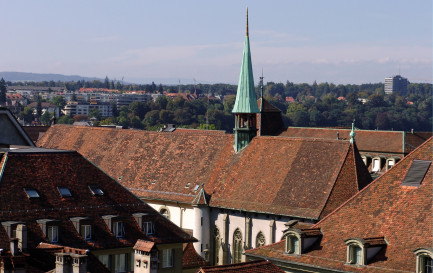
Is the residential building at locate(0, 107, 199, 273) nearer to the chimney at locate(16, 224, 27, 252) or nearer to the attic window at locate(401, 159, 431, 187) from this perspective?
the chimney at locate(16, 224, 27, 252)

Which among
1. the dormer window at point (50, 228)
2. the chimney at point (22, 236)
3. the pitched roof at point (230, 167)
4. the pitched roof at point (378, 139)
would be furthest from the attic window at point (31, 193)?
the pitched roof at point (378, 139)

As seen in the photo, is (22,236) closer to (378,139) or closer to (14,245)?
(14,245)

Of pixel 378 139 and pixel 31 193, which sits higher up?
pixel 31 193

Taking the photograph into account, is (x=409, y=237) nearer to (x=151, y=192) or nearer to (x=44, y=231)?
(x=44, y=231)

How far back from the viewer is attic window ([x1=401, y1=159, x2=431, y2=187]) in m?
53.7

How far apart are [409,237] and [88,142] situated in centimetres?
5276

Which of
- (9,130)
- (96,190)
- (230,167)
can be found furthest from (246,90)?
(96,190)

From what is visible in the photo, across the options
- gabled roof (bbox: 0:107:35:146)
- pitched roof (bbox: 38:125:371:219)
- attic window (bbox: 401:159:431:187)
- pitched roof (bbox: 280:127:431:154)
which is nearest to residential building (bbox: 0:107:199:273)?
gabled roof (bbox: 0:107:35:146)

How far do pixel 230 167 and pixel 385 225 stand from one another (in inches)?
1316

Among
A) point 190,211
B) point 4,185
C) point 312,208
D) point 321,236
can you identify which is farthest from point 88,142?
point 321,236

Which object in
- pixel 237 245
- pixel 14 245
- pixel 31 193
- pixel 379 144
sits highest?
pixel 31 193

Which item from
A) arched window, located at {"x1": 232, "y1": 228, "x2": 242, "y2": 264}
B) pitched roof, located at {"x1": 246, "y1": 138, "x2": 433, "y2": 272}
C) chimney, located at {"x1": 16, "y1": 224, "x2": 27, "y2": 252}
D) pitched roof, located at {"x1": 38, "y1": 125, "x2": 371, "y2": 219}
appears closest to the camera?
pitched roof, located at {"x1": 246, "y1": 138, "x2": 433, "y2": 272}

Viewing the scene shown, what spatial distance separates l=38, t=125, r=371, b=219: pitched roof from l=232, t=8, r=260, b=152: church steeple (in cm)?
117

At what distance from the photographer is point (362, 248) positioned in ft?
172
